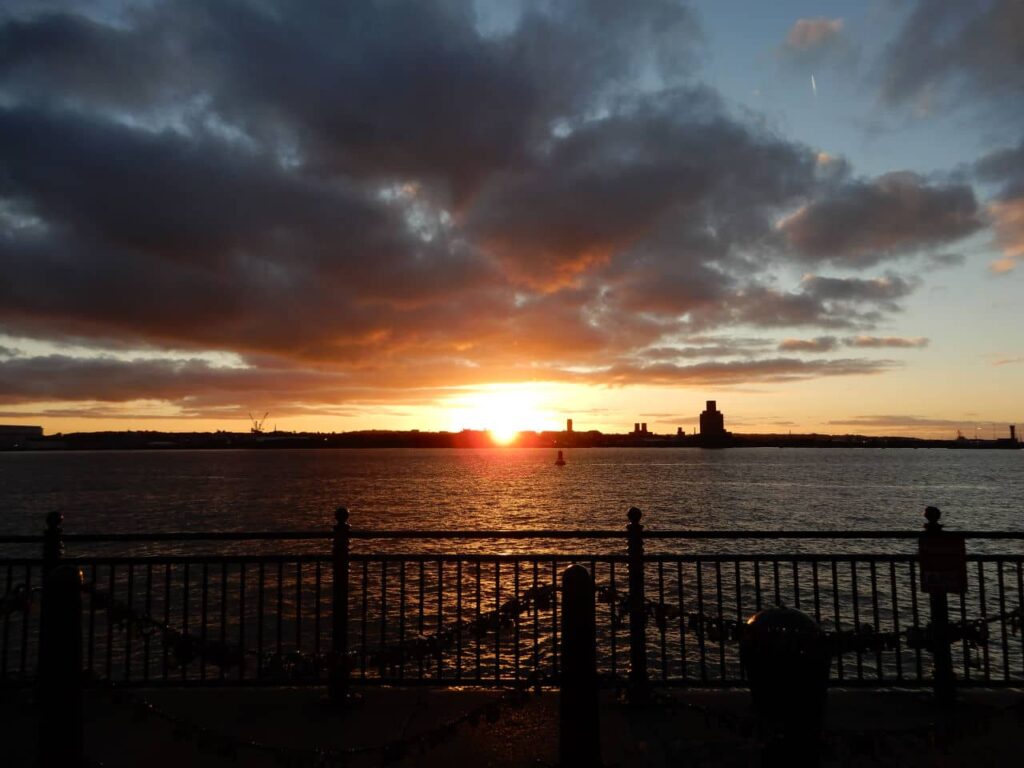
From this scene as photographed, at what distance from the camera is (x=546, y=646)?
17422 mm

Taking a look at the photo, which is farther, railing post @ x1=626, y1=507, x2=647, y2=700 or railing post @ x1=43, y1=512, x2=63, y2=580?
railing post @ x1=43, y1=512, x2=63, y2=580

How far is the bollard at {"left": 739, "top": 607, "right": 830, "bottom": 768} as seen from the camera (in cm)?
437

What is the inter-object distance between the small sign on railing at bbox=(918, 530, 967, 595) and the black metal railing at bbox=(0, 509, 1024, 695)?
0.56 feet

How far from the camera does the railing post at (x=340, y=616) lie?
20.8 feet

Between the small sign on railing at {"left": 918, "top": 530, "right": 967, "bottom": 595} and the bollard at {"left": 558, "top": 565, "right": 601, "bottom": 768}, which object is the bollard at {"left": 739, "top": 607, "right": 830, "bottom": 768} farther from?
the small sign on railing at {"left": 918, "top": 530, "right": 967, "bottom": 595}

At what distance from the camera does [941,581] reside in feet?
21.8

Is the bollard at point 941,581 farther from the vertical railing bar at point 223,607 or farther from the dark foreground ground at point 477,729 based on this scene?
the vertical railing bar at point 223,607

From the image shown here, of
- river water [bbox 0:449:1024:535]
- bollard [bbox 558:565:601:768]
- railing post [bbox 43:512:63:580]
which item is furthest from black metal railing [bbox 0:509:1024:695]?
river water [bbox 0:449:1024:535]

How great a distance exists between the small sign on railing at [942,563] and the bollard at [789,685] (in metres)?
2.88

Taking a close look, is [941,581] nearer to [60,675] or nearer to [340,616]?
[340,616]

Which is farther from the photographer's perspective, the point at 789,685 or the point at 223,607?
the point at 223,607

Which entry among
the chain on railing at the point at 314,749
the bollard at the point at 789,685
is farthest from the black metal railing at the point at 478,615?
the bollard at the point at 789,685

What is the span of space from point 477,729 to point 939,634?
177 inches

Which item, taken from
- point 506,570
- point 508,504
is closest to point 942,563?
point 506,570
